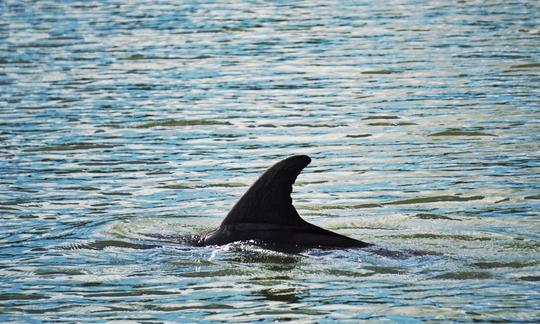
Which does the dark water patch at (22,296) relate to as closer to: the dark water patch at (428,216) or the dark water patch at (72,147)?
the dark water patch at (428,216)

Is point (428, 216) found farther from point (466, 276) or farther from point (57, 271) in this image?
point (57, 271)

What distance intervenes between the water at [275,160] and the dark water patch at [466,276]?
4 cm

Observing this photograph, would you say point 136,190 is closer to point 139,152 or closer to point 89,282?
point 139,152

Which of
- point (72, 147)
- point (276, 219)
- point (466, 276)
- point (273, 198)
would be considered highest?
point (273, 198)

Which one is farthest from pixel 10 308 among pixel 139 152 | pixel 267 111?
pixel 267 111

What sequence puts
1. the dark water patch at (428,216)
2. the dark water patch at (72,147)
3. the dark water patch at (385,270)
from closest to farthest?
the dark water patch at (385,270), the dark water patch at (428,216), the dark water patch at (72,147)

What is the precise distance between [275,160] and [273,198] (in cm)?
625

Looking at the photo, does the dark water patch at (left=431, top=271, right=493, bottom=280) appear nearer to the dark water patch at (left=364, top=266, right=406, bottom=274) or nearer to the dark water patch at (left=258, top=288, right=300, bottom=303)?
the dark water patch at (left=364, top=266, right=406, bottom=274)

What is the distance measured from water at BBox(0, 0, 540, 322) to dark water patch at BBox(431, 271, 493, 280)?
38mm

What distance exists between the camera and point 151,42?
32750 mm

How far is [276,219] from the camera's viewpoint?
11617 millimetres

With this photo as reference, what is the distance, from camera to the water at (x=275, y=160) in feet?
35.2

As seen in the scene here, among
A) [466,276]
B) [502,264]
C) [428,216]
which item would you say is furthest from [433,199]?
[466,276]

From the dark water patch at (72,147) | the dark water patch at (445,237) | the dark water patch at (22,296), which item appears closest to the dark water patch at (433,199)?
the dark water patch at (445,237)
